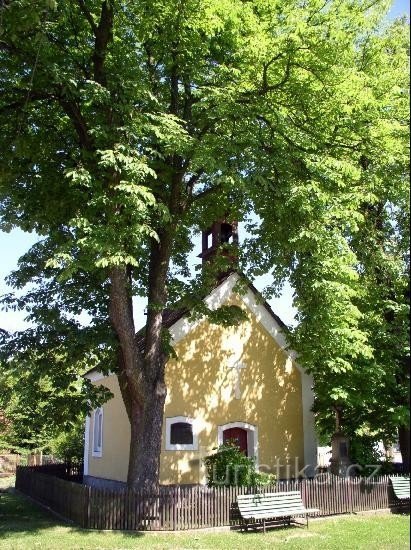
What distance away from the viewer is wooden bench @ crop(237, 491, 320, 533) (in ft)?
44.4

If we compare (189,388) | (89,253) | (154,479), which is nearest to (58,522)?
(154,479)

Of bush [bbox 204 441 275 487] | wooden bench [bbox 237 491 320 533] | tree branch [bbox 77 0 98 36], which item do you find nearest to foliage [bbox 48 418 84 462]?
bush [bbox 204 441 275 487]

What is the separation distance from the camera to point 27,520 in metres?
14.9

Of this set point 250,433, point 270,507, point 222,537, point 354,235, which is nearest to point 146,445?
point 222,537

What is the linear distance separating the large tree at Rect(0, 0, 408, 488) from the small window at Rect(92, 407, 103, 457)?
801 centimetres

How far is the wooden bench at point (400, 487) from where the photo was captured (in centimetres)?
1634

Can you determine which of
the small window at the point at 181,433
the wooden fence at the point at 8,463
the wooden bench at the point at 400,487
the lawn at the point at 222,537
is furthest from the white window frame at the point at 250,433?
the wooden fence at the point at 8,463

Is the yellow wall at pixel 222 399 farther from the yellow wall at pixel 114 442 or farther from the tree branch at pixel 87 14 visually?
the tree branch at pixel 87 14

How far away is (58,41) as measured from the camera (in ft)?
44.0

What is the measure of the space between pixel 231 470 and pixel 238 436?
124 inches

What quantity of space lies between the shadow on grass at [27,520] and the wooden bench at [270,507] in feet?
8.82

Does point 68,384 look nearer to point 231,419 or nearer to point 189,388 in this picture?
point 189,388

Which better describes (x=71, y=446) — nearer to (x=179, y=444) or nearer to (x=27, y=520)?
(x=179, y=444)

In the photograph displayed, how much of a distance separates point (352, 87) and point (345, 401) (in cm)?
1020
